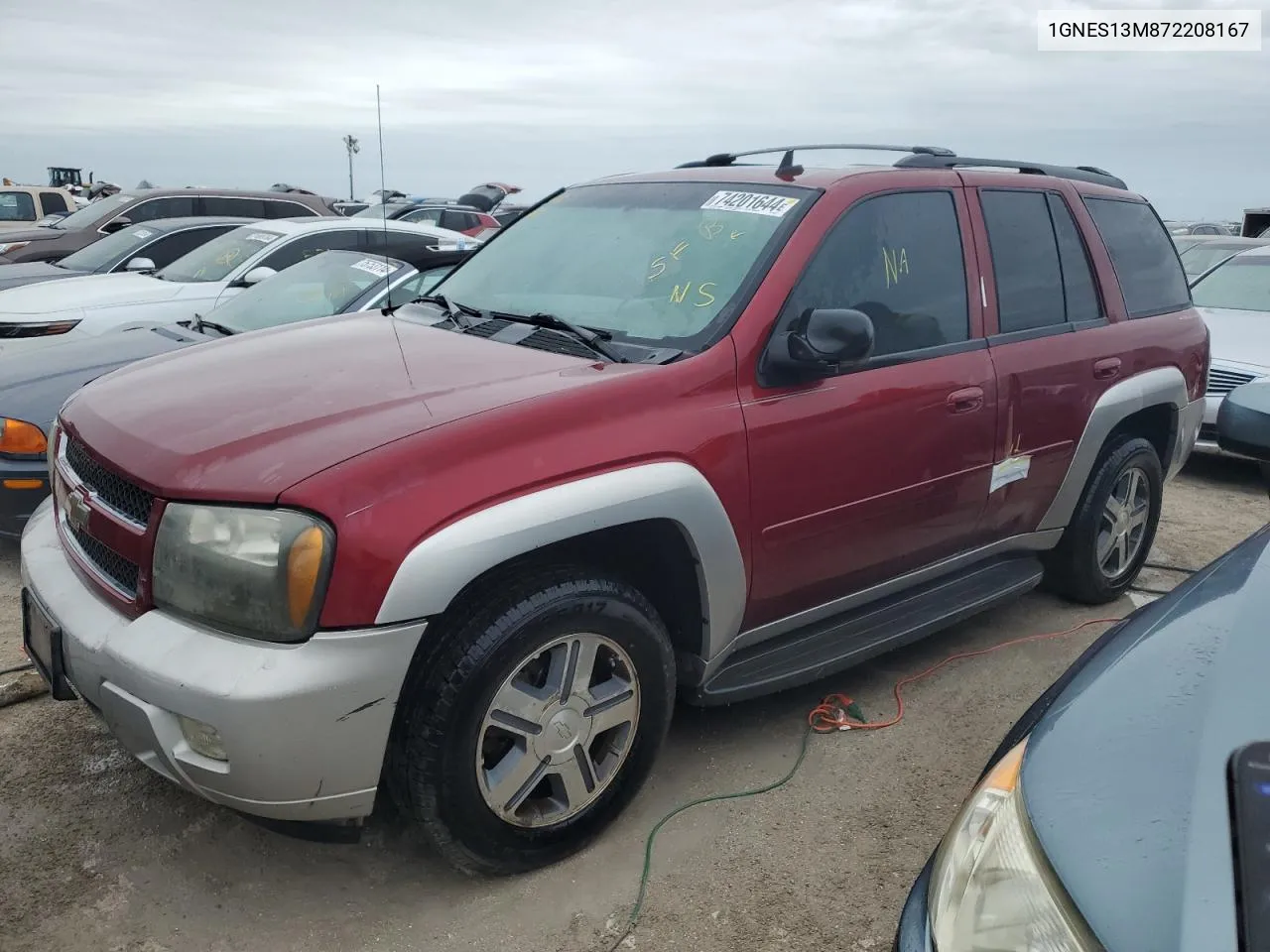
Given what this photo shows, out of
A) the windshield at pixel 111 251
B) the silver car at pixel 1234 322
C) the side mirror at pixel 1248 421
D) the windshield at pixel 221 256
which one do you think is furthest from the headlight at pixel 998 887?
→ the windshield at pixel 111 251

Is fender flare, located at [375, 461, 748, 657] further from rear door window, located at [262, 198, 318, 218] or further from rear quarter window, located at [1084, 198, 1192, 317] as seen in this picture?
rear door window, located at [262, 198, 318, 218]

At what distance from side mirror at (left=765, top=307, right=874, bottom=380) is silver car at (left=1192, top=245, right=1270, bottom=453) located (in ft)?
14.1

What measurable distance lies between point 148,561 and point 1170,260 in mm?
4399

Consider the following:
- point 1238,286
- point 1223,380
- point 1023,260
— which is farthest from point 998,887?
point 1238,286

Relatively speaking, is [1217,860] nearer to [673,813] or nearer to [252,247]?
[673,813]

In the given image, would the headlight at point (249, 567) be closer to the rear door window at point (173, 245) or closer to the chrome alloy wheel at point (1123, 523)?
the chrome alloy wheel at point (1123, 523)

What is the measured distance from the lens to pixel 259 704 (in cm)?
216

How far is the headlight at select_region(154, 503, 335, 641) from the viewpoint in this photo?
220 centimetres

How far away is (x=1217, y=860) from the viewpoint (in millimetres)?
1288

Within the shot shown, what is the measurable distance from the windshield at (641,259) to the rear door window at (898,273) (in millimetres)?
181

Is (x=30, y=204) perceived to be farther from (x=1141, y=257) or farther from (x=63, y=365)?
(x=1141, y=257)

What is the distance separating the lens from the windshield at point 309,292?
5.61 m

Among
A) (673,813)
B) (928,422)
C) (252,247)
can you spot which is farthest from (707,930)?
(252,247)

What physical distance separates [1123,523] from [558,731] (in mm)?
3047
